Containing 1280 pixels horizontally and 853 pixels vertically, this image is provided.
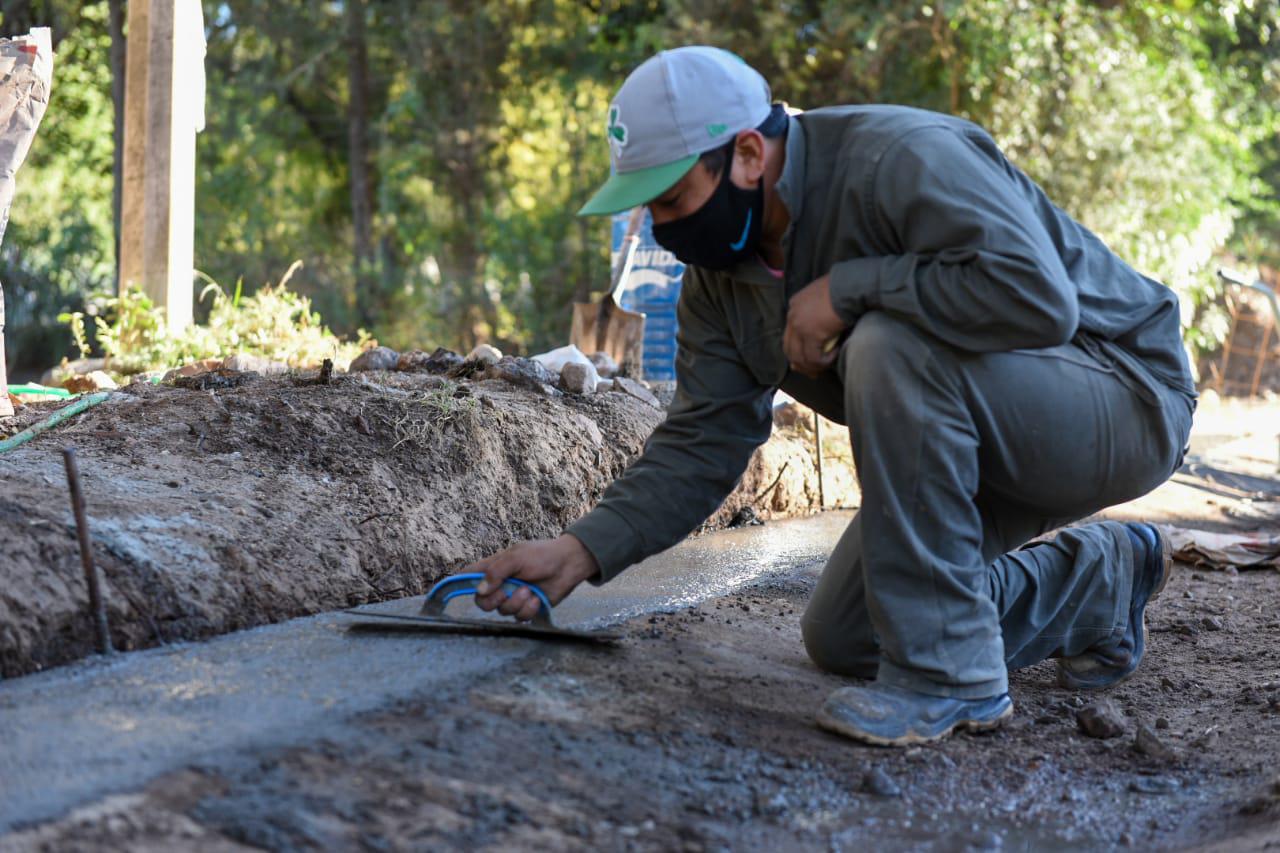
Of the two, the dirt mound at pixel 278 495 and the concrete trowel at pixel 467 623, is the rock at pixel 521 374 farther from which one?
the concrete trowel at pixel 467 623

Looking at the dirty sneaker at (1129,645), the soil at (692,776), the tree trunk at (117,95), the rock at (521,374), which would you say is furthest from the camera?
the tree trunk at (117,95)

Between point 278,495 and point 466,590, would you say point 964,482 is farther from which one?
point 278,495

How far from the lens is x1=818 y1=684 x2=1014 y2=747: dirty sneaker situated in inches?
83.8

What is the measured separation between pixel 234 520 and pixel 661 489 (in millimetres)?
1038

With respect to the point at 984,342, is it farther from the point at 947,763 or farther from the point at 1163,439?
the point at 947,763

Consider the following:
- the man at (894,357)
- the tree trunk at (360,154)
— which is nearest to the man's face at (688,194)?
the man at (894,357)

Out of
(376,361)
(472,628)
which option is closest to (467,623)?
(472,628)

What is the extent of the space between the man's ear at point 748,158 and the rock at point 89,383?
361 cm

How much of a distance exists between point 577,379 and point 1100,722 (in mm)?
2636

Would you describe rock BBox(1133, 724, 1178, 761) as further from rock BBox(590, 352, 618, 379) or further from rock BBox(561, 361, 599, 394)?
A: rock BBox(590, 352, 618, 379)

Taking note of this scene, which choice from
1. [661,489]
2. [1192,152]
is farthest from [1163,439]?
[1192,152]

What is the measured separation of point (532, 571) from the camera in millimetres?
2307

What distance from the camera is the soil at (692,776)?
1583 mm

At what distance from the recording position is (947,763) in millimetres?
2121
